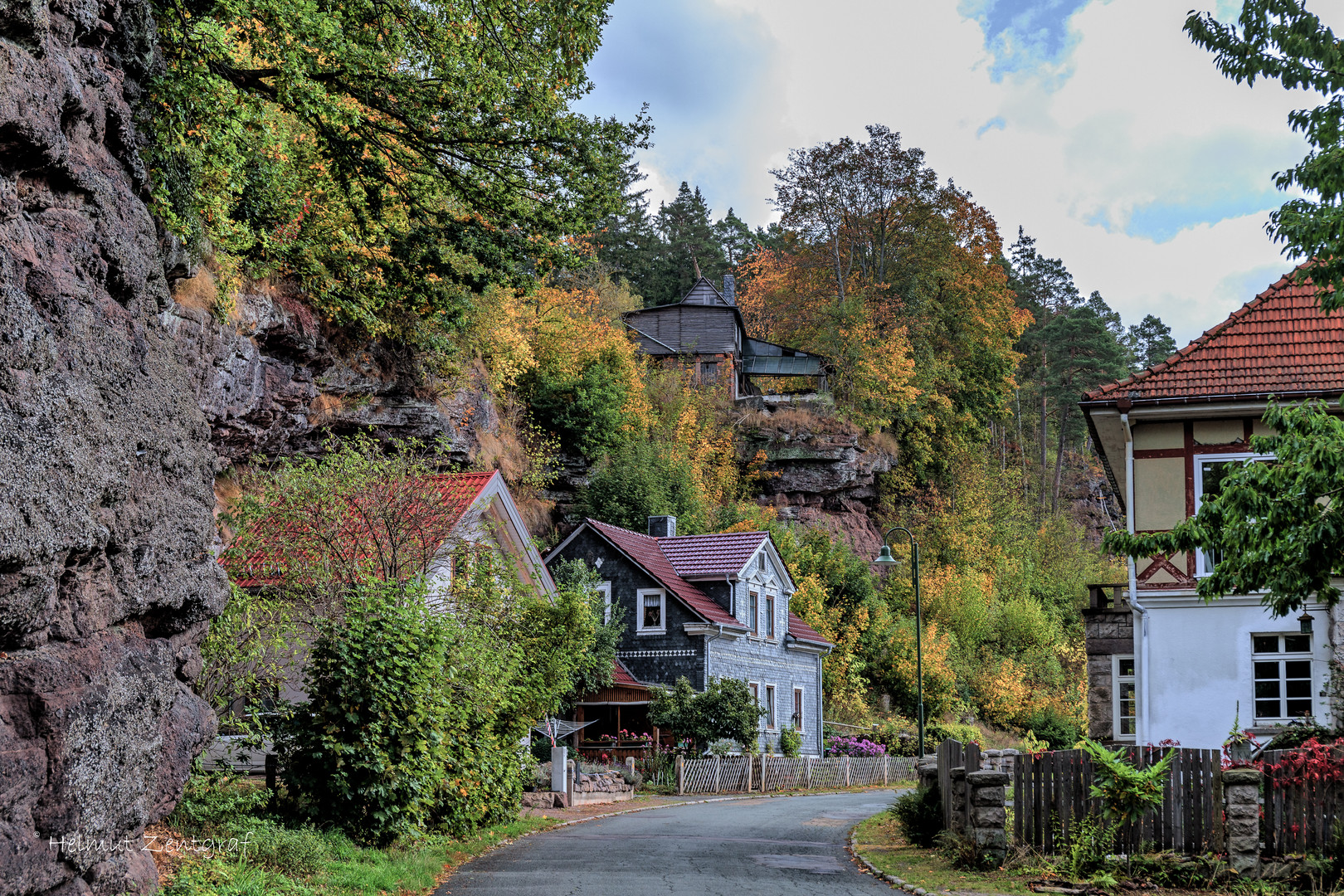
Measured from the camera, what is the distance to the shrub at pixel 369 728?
42.0ft

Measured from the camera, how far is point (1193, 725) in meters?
20.0

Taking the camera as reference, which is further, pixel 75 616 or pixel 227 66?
pixel 227 66

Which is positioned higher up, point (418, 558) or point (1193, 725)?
Result: point (418, 558)

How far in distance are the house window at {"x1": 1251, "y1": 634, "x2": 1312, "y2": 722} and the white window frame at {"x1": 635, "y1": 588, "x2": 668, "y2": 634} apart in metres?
17.7

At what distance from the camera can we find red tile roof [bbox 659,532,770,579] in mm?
36688

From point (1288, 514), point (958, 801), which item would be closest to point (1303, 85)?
point (1288, 514)

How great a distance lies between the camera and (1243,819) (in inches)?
443

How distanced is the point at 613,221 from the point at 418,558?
6223cm

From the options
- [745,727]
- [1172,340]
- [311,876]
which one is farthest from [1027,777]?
[1172,340]

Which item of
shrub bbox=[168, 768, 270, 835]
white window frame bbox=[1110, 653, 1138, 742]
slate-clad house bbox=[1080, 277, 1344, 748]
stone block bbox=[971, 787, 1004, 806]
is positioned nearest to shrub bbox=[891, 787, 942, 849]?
stone block bbox=[971, 787, 1004, 806]

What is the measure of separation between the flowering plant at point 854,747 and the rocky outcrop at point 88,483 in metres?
32.1

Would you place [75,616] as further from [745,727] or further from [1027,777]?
[745,727]

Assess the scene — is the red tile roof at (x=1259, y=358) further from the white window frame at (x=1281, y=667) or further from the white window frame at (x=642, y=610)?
the white window frame at (x=642, y=610)

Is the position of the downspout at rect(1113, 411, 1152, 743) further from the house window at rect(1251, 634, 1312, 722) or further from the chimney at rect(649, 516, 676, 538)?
the chimney at rect(649, 516, 676, 538)
